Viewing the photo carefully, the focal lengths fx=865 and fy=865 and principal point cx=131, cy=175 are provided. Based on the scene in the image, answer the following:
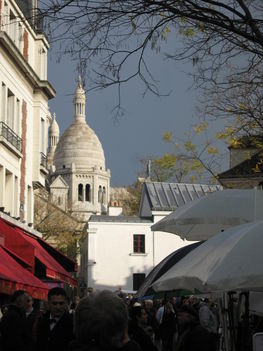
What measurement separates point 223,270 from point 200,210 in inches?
Answer: 207

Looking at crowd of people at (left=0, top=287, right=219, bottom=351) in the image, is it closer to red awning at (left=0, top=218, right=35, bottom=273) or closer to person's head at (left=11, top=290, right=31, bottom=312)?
person's head at (left=11, top=290, right=31, bottom=312)

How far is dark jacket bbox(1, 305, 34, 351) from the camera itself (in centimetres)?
938

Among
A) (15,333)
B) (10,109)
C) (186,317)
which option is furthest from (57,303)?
(10,109)

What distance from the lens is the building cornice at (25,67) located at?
26062 mm

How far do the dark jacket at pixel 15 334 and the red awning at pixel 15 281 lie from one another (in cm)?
574

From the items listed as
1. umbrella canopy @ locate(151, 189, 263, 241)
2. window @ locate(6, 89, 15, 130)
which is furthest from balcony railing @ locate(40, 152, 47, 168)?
umbrella canopy @ locate(151, 189, 263, 241)

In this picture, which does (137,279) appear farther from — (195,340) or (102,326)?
(102,326)

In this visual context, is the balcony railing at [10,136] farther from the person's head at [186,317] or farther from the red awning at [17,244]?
the person's head at [186,317]

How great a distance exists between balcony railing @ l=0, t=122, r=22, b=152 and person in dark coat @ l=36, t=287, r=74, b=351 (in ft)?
57.3

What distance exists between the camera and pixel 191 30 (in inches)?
460

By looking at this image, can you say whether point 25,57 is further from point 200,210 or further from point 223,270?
point 223,270

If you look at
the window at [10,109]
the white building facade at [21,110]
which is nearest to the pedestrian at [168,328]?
the white building facade at [21,110]

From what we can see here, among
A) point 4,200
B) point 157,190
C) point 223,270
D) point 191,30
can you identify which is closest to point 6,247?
point 4,200

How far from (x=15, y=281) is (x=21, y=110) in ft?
46.7
